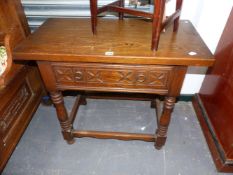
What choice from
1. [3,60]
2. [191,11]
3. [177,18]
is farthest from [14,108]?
[191,11]

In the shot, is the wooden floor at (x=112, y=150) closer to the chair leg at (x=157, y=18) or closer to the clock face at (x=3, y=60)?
the clock face at (x=3, y=60)

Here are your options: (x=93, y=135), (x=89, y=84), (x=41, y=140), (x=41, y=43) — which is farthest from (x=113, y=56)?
(x=41, y=140)

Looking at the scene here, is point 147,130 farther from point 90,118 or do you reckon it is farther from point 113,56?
point 113,56

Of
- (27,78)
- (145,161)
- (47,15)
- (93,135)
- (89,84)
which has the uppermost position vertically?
(47,15)

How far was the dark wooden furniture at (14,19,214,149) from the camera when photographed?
0.80 meters

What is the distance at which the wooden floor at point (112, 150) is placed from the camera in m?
1.19

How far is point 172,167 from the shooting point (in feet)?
3.91

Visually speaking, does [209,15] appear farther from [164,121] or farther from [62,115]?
[62,115]

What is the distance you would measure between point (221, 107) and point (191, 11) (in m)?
0.65

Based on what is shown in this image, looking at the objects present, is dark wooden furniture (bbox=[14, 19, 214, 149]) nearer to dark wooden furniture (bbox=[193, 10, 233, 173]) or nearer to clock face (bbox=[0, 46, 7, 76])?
clock face (bbox=[0, 46, 7, 76])

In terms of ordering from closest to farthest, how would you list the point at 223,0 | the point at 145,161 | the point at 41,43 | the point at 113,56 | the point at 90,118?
the point at 113,56
the point at 41,43
the point at 223,0
the point at 145,161
the point at 90,118

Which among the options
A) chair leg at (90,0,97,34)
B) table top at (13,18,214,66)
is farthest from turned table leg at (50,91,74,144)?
chair leg at (90,0,97,34)

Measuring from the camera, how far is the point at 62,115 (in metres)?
1.15

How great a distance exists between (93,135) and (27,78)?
62 cm
